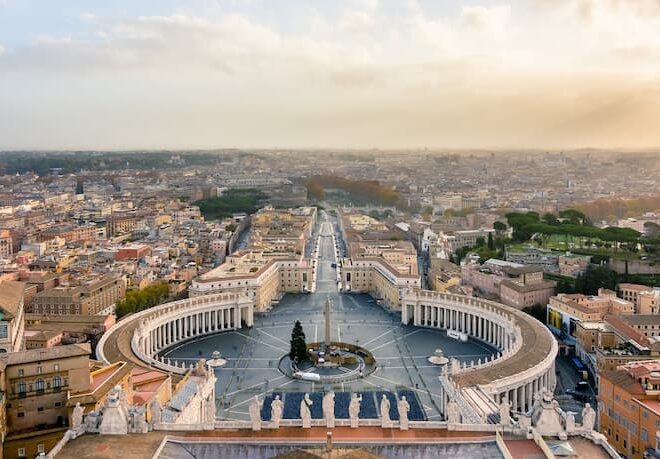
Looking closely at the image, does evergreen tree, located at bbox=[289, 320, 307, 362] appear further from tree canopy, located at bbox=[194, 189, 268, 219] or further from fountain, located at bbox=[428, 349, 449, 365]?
tree canopy, located at bbox=[194, 189, 268, 219]

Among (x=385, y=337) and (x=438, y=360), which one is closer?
(x=438, y=360)

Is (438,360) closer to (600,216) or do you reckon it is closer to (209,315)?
(209,315)

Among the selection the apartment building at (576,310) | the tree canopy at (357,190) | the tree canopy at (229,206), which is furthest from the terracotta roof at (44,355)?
the tree canopy at (357,190)

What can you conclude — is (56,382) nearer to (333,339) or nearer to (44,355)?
(44,355)

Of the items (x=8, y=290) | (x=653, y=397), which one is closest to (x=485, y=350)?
(x=653, y=397)

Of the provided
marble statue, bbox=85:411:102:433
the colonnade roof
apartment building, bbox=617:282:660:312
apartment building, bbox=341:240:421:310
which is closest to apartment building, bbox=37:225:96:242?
apartment building, bbox=341:240:421:310

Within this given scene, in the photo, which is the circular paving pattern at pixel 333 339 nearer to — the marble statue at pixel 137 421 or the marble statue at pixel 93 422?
the marble statue at pixel 137 421
